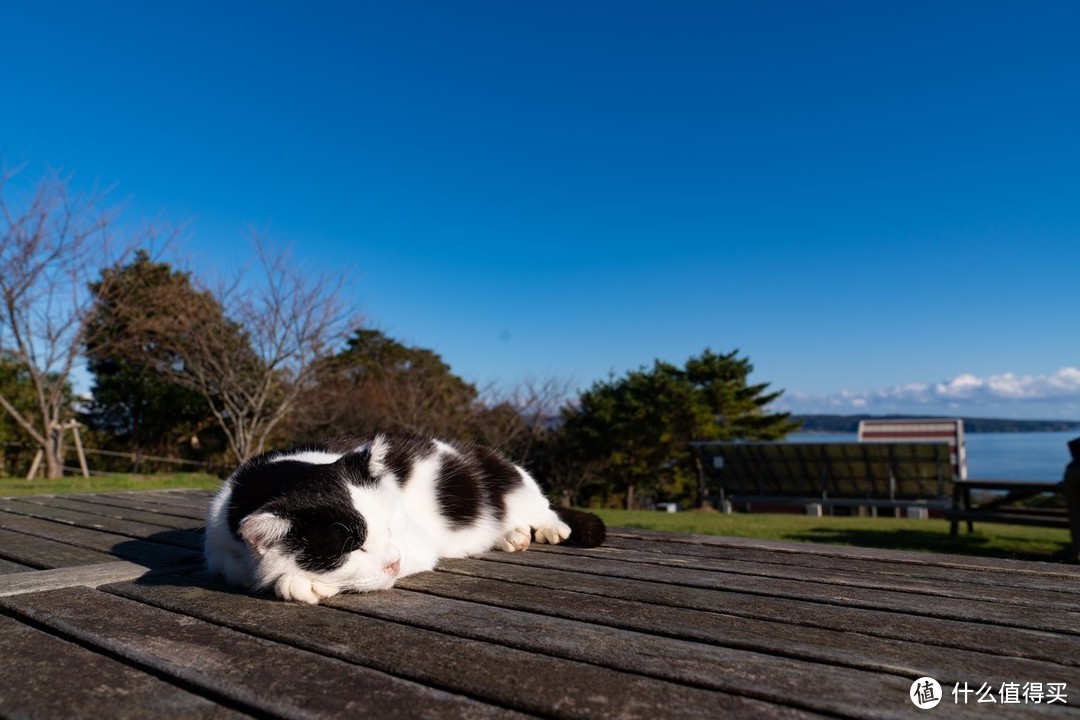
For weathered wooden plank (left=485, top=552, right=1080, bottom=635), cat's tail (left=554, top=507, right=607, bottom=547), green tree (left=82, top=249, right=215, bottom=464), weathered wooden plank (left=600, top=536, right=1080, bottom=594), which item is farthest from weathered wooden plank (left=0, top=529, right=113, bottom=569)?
green tree (left=82, top=249, right=215, bottom=464)

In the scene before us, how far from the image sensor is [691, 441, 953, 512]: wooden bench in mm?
14625

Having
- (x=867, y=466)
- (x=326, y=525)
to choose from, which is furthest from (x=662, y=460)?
(x=326, y=525)

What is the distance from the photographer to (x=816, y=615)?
4.85ft

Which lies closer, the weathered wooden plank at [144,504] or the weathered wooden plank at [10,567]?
the weathered wooden plank at [10,567]

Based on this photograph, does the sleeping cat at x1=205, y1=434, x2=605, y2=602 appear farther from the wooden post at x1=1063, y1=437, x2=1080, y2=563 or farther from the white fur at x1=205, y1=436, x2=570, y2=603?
the wooden post at x1=1063, y1=437, x2=1080, y2=563

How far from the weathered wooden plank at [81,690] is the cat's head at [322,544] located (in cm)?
44

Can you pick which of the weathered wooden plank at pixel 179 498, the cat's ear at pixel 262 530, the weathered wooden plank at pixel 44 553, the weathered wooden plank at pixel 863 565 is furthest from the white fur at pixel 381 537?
the weathered wooden plank at pixel 179 498

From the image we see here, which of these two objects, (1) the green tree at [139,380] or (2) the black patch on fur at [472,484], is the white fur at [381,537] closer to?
(2) the black patch on fur at [472,484]

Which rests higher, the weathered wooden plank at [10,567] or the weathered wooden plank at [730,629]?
the weathered wooden plank at [730,629]

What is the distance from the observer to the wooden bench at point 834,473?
14.6 metres

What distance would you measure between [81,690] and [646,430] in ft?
60.9

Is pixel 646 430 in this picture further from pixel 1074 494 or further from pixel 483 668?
pixel 483 668

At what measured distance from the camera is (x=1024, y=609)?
1.54m

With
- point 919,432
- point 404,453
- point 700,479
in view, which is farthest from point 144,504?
point 919,432
